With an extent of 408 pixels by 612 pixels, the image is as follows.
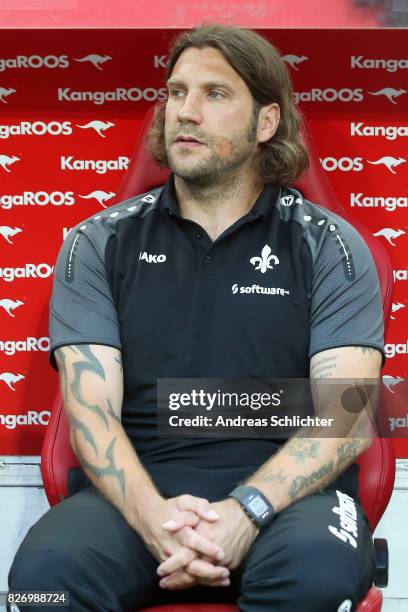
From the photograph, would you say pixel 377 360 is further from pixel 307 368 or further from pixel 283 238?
pixel 283 238

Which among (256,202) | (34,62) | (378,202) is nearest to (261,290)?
(256,202)

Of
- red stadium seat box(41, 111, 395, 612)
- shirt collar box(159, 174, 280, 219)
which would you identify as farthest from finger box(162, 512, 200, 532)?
shirt collar box(159, 174, 280, 219)

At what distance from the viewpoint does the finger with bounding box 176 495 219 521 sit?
5.12ft

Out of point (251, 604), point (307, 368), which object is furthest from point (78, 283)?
point (251, 604)

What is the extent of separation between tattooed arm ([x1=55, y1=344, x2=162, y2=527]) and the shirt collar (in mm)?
305

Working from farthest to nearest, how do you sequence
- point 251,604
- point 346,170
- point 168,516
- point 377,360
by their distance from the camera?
point 346,170, point 377,360, point 168,516, point 251,604

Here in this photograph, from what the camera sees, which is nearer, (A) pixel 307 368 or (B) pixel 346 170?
(A) pixel 307 368

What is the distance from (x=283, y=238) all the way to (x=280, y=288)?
11cm

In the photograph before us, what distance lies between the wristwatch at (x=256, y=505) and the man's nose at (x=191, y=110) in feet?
2.33

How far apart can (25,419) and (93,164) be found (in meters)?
0.64

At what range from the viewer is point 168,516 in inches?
62.1

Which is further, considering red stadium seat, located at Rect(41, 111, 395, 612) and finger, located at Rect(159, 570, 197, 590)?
red stadium seat, located at Rect(41, 111, 395, 612)

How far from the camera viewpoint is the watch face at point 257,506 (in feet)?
5.18

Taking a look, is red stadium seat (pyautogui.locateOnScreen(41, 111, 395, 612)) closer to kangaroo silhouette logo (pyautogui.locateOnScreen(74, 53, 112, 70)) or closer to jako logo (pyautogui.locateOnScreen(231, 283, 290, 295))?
jako logo (pyautogui.locateOnScreen(231, 283, 290, 295))
